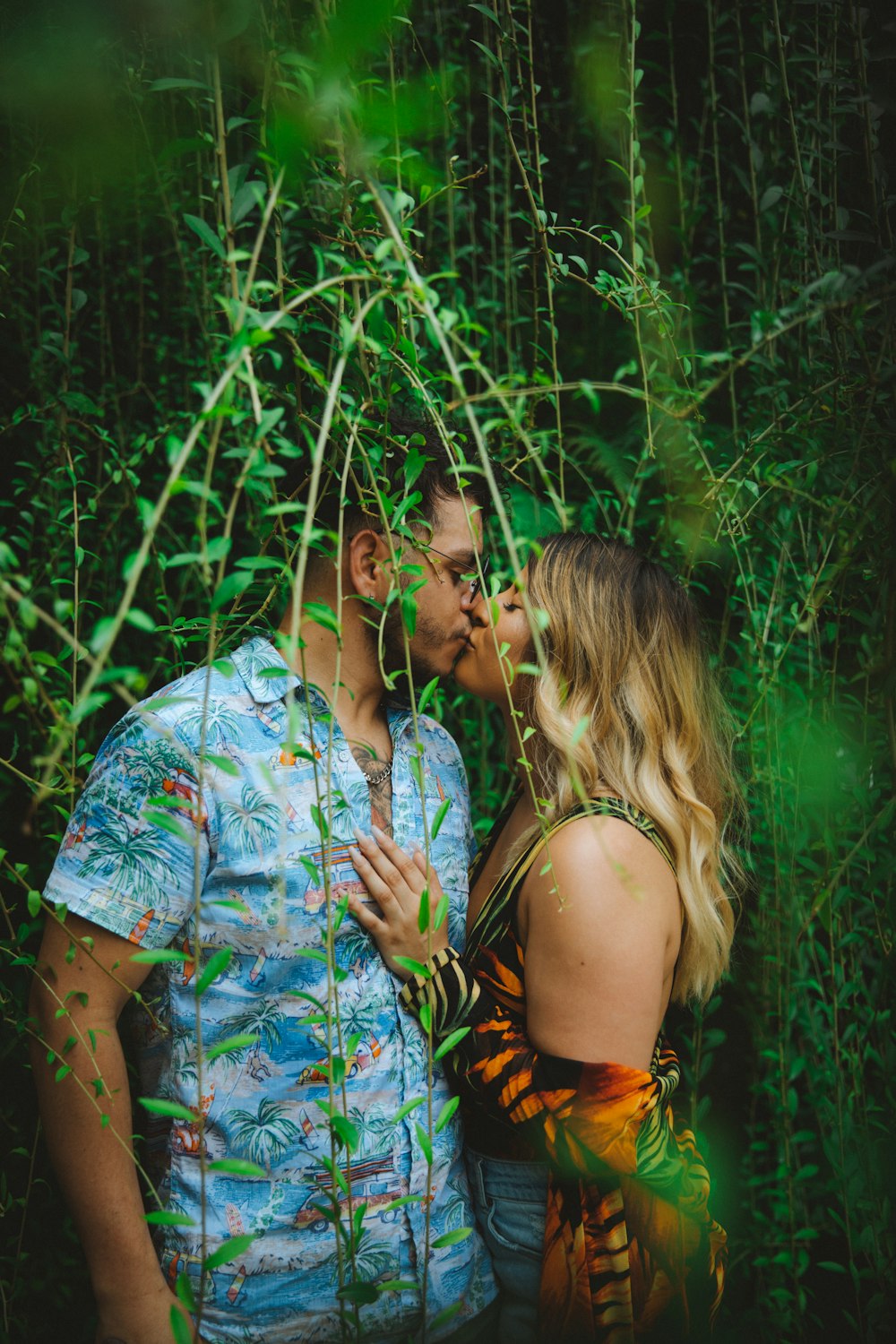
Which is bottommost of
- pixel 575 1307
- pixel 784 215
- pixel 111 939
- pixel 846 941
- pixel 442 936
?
pixel 575 1307

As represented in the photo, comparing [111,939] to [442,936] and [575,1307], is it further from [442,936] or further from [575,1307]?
[575,1307]

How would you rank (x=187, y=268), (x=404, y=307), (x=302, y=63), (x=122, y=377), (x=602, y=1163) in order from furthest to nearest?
(x=122, y=377), (x=187, y=268), (x=602, y=1163), (x=404, y=307), (x=302, y=63)

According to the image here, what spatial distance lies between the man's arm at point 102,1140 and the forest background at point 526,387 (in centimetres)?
9

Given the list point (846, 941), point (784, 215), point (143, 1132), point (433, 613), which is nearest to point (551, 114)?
point (784, 215)

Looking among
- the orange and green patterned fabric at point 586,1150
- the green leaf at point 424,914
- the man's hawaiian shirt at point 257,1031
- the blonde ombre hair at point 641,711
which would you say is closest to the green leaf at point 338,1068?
the green leaf at point 424,914

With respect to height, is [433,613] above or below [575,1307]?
above

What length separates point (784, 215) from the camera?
2.00m

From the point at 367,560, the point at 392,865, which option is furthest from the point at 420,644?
the point at 392,865

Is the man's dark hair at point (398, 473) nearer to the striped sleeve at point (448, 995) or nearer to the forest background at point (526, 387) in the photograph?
the forest background at point (526, 387)

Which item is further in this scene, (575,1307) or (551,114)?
(551,114)

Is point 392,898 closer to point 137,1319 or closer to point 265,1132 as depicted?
point 265,1132

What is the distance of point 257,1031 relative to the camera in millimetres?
1377

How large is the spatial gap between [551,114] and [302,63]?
2.30 metres

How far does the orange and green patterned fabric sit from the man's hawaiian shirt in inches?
4.4
